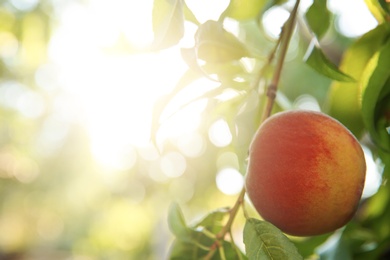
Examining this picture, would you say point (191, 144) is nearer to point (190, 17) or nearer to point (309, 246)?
point (309, 246)

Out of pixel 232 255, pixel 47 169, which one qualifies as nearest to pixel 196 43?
pixel 232 255

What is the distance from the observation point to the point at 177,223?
625 millimetres

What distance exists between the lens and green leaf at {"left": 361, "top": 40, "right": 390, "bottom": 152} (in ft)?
1.88

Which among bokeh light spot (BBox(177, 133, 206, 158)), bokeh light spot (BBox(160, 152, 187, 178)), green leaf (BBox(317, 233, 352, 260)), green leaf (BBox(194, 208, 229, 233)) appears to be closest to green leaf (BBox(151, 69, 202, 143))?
green leaf (BBox(194, 208, 229, 233))

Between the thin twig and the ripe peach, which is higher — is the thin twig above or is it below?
above

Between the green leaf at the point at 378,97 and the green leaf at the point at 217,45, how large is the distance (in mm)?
157

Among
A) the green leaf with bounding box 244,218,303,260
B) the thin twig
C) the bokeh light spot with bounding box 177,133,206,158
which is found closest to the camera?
the green leaf with bounding box 244,218,303,260

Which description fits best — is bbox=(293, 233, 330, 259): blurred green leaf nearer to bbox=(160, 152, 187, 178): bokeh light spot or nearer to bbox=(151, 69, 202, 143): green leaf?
bbox=(151, 69, 202, 143): green leaf

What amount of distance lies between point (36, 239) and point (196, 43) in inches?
286

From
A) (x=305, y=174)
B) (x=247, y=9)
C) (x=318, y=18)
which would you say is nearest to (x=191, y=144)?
(x=247, y=9)

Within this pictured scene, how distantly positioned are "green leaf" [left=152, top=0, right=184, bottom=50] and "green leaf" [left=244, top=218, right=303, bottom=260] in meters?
0.19

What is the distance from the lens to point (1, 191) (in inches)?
219

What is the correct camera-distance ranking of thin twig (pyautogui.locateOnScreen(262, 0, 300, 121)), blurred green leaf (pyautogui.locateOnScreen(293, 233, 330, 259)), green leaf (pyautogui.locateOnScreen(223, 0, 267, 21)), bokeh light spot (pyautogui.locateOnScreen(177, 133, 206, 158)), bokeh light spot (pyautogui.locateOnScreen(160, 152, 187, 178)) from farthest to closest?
bokeh light spot (pyautogui.locateOnScreen(160, 152, 187, 178)) → bokeh light spot (pyautogui.locateOnScreen(177, 133, 206, 158)) → blurred green leaf (pyautogui.locateOnScreen(293, 233, 330, 259)) → green leaf (pyautogui.locateOnScreen(223, 0, 267, 21)) → thin twig (pyautogui.locateOnScreen(262, 0, 300, 121))

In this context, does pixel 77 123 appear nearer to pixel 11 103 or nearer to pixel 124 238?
pixel 11 103
